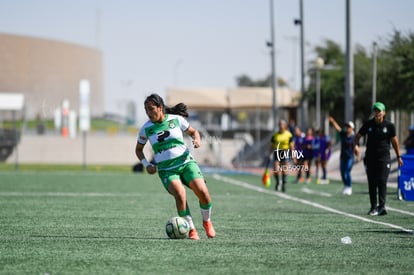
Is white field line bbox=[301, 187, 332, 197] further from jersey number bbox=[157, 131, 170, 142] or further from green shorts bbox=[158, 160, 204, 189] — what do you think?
jersey number bbox=[157, 131, 170, 142]

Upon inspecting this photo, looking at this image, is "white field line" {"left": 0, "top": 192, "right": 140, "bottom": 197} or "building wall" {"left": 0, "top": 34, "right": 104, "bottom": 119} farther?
"building wall" {"left": 0, "top": 34, "right": 104, "bottom": 119}

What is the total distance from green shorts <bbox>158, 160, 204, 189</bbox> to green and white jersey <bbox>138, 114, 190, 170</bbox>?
0.06 meters

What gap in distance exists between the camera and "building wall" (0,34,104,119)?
136 meters

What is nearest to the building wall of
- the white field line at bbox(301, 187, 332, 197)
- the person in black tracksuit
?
the white field line at bbox(301, 187, 332, 197)

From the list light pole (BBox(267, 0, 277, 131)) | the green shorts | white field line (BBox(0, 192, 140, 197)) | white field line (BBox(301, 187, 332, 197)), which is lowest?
white field line (BBox(301, 187, 332, 197))

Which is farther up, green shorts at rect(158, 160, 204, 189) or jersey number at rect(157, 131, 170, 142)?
jersey number at rect(157, 131, 170, 142)

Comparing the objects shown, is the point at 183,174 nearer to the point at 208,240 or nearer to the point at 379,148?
the point at 208,240

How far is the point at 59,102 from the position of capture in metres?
141

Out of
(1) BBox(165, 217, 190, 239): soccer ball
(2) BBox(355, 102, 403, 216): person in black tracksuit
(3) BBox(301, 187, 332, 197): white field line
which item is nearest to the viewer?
(1) BBox(165, 217, 190, 239): soccer ball

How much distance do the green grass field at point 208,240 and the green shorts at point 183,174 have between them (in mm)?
805

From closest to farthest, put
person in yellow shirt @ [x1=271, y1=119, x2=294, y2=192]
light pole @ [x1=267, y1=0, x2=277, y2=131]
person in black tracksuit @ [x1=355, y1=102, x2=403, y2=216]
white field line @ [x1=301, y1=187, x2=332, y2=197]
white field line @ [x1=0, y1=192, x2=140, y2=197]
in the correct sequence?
person in black tracksuit @ [x1=355, y1=102, x2=403, y2=216] → white field line @ [x1=0, y1=192, x2=140, y2=197] → white field line @ [x1=301, y1=187, x2=332, y2=197] → person in yellow shirt @ [x1=271, y1=119, x2=294, y2=192] → light pole @ [x1=267, y1=0, x2=277, y2=131]

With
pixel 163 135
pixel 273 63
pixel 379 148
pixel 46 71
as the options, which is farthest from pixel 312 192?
pixel 46 71

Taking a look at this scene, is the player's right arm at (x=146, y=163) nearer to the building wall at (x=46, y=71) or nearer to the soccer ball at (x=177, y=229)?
the soccer ball at (x=177, y=229)

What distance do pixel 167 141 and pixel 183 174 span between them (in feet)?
1.61
